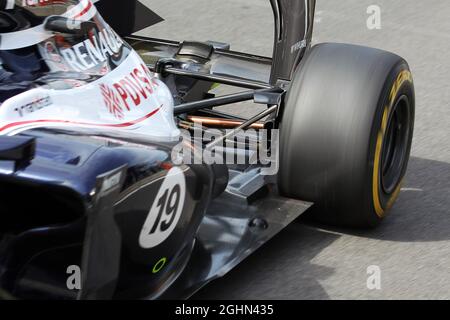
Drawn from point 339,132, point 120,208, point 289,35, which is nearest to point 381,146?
point 339,132

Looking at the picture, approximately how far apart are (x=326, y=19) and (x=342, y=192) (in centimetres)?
411

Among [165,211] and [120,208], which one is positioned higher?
[120,208]

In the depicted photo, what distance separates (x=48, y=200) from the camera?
2996mm

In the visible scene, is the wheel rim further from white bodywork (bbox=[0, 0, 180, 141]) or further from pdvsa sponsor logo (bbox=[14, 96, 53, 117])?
pdvsa sponsor logo (bbox=[14, 96, 53, 117])

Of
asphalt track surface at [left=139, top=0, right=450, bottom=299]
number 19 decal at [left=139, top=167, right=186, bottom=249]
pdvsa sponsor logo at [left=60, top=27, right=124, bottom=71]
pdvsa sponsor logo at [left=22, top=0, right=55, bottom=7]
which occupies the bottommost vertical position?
asphalt track surface at [left=139, top=0, right=450, bottom=299]

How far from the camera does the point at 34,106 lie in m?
3.20

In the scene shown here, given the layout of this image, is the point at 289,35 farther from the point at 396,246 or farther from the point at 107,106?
the point at 107,106

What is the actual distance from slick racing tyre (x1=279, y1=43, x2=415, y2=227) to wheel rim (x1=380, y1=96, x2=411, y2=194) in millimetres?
215

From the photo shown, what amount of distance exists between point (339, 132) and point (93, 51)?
1.00 m

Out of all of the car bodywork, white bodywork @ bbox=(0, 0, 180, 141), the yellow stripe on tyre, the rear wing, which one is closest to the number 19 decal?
the car bodywork

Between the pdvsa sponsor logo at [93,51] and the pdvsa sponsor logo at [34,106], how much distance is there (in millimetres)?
386

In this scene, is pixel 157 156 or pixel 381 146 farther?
pixel 381 146

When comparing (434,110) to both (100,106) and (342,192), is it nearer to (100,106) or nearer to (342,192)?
(342,192)

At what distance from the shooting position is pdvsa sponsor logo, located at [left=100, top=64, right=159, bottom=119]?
3.52 metres
